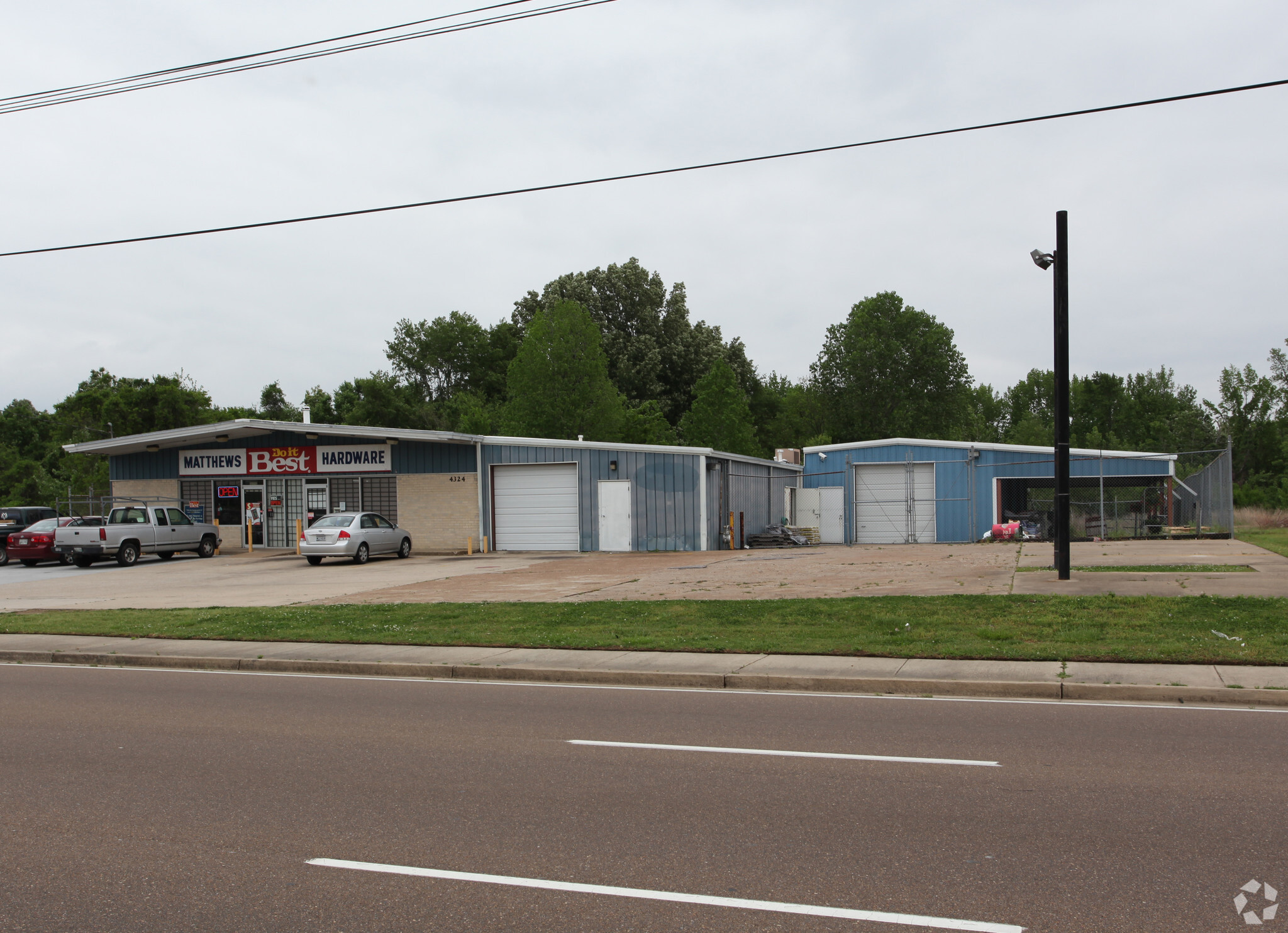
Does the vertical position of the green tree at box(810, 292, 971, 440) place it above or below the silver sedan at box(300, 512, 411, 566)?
above

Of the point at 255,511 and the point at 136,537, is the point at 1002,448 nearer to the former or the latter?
the point at 255,511

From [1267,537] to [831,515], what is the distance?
15.5 m

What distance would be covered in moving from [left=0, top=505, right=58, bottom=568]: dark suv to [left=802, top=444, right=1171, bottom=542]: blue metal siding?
28.9 meters

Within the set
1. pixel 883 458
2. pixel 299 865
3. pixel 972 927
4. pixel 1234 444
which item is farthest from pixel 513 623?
pixel 1234 444

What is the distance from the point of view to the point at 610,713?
9000mm

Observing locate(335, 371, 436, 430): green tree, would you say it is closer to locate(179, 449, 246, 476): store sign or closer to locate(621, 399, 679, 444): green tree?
locate(621, 399, 679, 444): green tree

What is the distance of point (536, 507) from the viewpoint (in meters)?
33.1

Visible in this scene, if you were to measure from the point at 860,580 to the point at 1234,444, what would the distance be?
67.7 m

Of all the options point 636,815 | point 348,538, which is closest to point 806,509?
point 348,538

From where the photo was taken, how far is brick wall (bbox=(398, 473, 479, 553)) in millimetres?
33375

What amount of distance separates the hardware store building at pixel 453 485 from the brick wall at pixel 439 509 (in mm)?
37

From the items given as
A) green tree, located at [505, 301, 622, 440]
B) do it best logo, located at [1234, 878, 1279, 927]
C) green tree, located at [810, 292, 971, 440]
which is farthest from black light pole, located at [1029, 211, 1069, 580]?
green tree, located at [810, 292, 971, 440]

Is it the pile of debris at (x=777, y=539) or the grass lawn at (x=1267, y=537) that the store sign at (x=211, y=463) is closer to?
the pile of debris at (x=777, y=539)

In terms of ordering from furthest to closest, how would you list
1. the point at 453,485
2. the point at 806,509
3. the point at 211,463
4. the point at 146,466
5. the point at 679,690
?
the point at 806,509, the point at 146,466, the point at 211,463, the point at 453,485, the point at 679,690
